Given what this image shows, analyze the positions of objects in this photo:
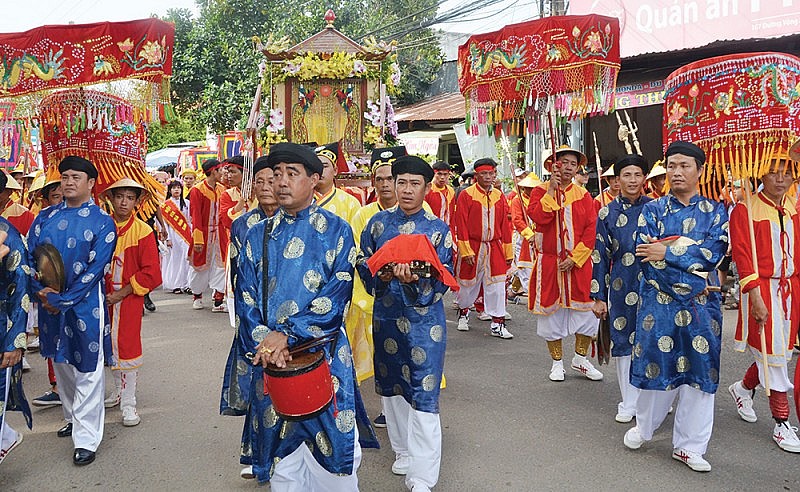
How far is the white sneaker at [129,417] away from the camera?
484cm

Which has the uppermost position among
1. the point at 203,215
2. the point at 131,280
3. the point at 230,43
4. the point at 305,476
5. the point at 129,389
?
the point at 230,43

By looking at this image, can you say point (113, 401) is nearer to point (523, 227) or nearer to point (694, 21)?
point (523, 227)

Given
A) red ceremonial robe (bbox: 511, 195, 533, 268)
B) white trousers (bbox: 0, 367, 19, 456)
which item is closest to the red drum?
white trousers (bbox: 0, 367, 19, 456)

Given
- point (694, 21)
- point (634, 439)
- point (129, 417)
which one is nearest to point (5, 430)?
point (129, 417)

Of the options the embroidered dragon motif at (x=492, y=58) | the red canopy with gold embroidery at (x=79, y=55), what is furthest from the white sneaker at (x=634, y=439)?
the red canopy with gold embroidery at (x=79, y=55)

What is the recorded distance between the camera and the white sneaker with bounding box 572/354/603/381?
5805 mm

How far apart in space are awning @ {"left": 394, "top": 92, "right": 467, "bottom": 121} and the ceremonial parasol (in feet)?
37.3

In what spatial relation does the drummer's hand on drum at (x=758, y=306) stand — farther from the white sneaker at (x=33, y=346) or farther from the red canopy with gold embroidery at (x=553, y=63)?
the white sneaker at (x=33, y=346)

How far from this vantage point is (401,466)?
3.95 metres

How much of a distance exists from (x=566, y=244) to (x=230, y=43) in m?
15.5

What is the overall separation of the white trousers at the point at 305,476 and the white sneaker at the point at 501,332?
4574 mm

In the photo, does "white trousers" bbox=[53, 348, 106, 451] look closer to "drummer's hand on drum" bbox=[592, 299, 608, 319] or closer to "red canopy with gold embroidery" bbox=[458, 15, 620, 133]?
"drummer's hand on drum" bbox=[592, 299, 608, 319]

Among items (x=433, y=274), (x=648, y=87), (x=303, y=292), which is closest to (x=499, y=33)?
(x=433, y=274)

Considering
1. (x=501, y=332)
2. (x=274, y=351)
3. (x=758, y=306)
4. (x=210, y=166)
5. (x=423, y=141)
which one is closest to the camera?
(x=274, y=351)
